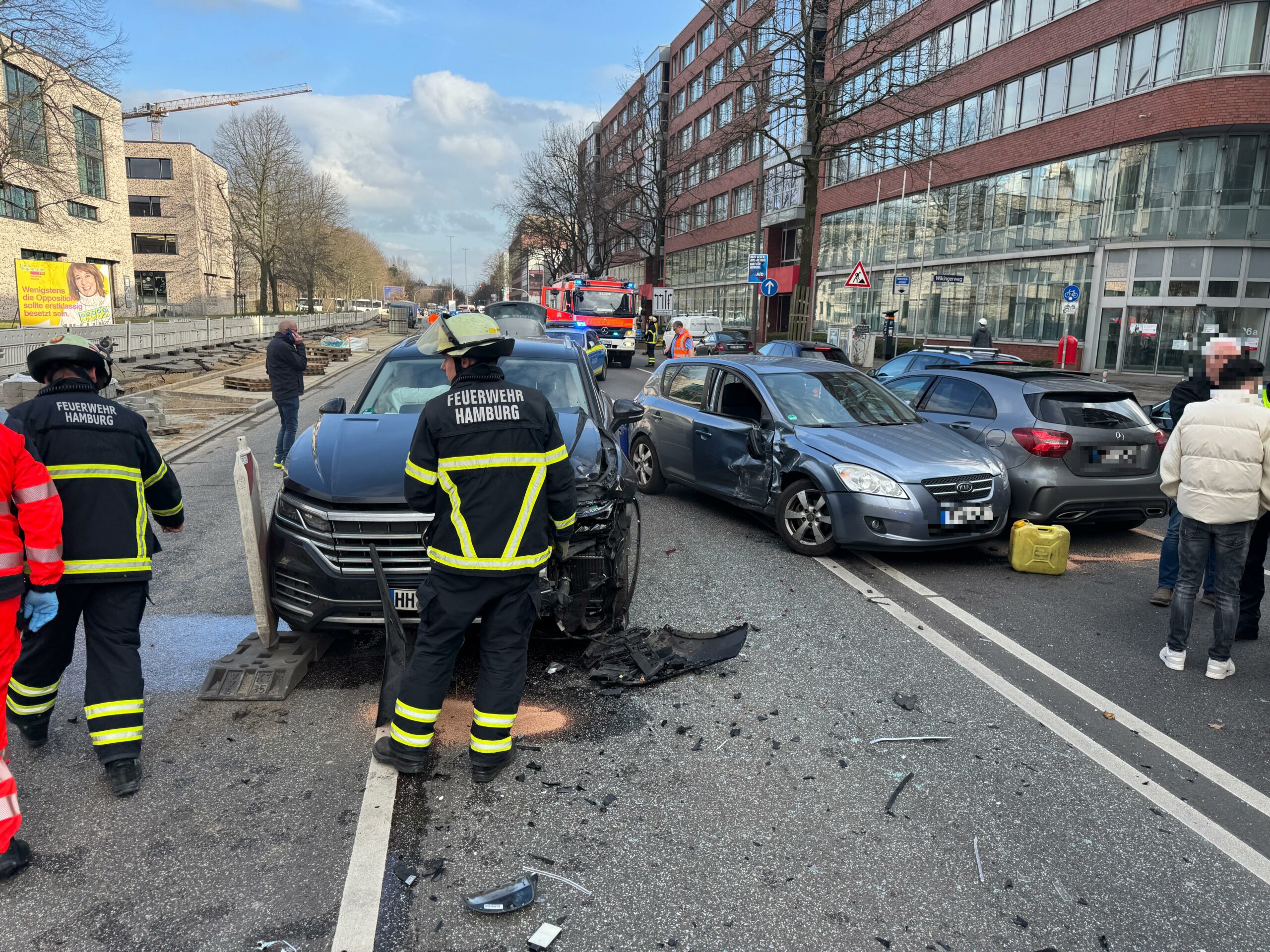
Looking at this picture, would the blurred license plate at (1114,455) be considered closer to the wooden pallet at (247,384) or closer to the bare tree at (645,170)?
the wooden pallet at (247,384)

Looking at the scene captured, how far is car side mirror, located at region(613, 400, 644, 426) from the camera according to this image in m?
5.80

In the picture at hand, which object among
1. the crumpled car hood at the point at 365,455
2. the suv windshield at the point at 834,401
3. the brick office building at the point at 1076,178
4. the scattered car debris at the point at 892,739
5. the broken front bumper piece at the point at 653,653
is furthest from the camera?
the brick office building at the point at 1076,178

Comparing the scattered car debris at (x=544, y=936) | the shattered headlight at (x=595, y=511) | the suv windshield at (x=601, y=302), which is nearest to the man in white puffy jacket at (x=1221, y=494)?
the shattered headlight at (x=595, y=511)

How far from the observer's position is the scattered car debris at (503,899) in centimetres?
272

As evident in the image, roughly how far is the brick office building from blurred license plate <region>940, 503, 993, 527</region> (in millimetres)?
15600

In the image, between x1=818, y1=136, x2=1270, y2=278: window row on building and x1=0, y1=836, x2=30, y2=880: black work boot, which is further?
x1=818, y1=136, x2=1270, y2=278: window row on building

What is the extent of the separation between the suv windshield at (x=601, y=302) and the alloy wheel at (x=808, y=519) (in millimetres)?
26086

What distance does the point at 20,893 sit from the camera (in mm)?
2785

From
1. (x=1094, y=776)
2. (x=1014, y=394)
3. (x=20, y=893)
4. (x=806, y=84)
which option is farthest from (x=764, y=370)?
(x=806, y=84)

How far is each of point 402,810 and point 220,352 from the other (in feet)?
101

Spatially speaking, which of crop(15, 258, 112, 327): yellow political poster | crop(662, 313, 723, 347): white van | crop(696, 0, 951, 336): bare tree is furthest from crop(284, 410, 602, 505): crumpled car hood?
crop(662, 313, 723, 347): white van

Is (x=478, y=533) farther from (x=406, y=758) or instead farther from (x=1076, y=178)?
(x=1076, y=178)

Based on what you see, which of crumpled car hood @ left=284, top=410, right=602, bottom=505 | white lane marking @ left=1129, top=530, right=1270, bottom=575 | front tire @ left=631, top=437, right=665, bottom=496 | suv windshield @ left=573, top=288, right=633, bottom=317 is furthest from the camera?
suv windshield @ left=573, top=288, right=633, bottom=317

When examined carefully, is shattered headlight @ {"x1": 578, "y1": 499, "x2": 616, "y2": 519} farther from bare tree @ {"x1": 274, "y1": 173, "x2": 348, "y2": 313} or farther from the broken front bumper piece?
bare tree @ {"x1": 274, "y1": 173, "x2": 348, "y2": 313}
